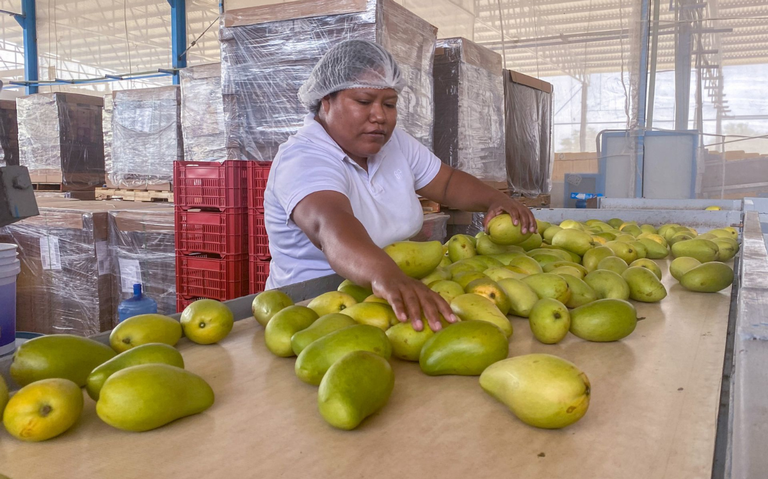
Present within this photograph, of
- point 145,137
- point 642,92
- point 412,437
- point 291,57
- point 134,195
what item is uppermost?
point 642,92

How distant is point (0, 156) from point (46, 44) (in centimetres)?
593

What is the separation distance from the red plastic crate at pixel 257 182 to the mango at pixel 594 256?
92.4 inches

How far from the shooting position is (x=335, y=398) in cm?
88

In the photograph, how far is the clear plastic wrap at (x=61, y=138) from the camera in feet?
21.1

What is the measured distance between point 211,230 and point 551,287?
2971mm

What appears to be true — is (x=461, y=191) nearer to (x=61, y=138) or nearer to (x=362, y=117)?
(x=362, y=117)

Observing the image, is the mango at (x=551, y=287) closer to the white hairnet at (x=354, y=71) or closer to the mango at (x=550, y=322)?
the mango at (x=550, y=322)

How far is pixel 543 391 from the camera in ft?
2.93

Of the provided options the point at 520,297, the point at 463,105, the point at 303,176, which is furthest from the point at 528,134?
the point at 520,297

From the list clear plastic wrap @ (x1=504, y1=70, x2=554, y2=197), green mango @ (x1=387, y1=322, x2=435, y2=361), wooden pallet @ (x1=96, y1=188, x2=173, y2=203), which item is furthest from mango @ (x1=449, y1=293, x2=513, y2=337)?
wooden pallet @ (x1=96, y1=188, x2=173, y2=203)

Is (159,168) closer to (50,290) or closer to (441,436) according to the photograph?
(50,290)

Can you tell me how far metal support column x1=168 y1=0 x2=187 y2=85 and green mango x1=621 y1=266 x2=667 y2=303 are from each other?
10846mm

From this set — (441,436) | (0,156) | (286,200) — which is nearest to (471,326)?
(441,436)

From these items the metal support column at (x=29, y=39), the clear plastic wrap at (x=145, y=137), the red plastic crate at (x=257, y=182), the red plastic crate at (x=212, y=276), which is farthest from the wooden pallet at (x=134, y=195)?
the metal support column at (x=29, y=39)
